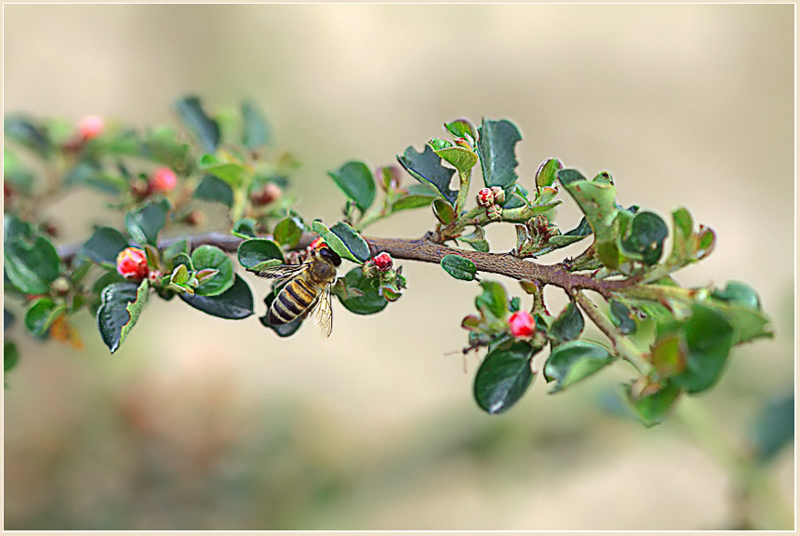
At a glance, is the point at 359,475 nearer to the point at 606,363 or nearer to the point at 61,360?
the point at 61,360

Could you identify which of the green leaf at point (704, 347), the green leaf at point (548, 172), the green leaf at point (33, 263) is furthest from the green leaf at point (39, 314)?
the green leaf at point (704, 347)

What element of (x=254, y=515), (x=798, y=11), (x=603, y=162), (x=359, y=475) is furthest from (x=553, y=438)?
(x=798, y=11)

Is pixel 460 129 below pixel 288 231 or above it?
above

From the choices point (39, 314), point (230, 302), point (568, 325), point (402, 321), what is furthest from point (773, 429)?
point (402, 321)

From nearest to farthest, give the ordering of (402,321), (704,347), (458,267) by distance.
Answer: (704,347), (458,267), (402,321)

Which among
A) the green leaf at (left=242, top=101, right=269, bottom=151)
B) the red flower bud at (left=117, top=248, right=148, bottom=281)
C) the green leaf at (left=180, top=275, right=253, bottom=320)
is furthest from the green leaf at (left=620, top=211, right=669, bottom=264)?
the green leaf at (left=242, top=101, right=269, bottom=151)

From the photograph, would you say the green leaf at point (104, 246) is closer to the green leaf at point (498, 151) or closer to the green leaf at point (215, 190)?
the green leaf at point (215, 190)

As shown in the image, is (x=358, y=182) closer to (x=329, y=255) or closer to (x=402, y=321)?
(x=329, y=255)

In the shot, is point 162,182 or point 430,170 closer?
point 430,170
